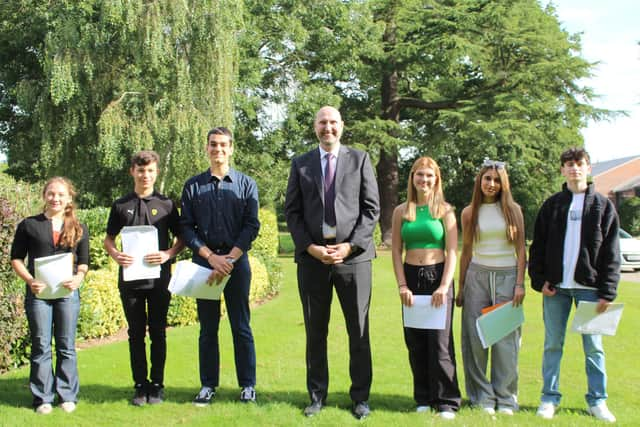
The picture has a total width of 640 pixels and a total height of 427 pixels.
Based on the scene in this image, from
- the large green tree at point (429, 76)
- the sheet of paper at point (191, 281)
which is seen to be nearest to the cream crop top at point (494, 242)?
the sheet of paper at point (191, 281)

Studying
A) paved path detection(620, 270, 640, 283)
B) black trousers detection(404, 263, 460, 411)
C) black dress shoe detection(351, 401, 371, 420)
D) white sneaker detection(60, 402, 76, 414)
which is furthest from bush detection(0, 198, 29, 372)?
paved path detection(620, 270, 640, 283)

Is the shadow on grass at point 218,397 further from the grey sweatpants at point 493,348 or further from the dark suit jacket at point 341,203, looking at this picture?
the dark suit jacket at point 341,203

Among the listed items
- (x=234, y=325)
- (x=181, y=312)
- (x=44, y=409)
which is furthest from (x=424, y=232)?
(x=181, y=312)

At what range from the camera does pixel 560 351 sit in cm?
442

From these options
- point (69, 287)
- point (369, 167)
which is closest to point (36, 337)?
point (69, 287)

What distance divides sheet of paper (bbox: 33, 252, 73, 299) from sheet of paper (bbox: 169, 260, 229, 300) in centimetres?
86

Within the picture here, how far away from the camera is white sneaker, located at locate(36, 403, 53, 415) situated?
4.52 meters

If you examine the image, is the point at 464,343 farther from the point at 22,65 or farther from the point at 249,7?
the point at 22,65

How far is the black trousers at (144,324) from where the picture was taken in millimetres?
4641

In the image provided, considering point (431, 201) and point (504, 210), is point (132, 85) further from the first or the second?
point (504, 210)

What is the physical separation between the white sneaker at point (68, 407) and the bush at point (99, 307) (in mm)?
2824

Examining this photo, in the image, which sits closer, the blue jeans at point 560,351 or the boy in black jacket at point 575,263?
the boy in black jacket at point 575,263

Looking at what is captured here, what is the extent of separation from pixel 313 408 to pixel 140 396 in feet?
4.95

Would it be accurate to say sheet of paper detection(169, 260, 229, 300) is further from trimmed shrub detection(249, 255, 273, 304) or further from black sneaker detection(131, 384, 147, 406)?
trimmed shrub detection(249, 255, 273, 304)
